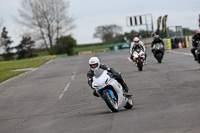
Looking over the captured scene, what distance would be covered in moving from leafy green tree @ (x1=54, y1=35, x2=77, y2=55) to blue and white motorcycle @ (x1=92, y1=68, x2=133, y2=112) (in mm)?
82210

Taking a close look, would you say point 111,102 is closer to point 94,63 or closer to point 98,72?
point 98,72

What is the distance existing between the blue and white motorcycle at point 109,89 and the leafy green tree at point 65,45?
82210mm

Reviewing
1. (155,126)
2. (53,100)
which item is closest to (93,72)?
(155,126)

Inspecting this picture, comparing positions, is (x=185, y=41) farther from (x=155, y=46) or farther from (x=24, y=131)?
(x=24, y=131)

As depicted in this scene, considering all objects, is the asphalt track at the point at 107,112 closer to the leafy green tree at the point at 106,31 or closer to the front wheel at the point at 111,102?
the front wheel at the point at 111,102

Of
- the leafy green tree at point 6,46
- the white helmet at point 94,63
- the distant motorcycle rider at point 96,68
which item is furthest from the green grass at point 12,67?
the leafy green tree at point 6,46

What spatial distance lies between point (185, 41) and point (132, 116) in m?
39.1

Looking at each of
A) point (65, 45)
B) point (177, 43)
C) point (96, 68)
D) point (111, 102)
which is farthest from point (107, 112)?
point (65, 45)

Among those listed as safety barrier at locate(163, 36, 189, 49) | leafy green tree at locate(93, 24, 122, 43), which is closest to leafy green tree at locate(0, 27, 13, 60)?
leafy green tree at locate(93, 24, 122, 43)

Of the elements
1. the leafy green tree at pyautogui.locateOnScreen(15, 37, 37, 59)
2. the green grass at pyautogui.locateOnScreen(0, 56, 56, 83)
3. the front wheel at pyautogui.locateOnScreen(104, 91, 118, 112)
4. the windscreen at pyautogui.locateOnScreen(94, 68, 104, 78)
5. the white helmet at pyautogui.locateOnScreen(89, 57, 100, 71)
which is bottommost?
the leafy green tree at pyautogui.locateOnScreen(15, 37, 37, 59)

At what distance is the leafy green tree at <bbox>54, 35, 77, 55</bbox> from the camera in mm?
92375

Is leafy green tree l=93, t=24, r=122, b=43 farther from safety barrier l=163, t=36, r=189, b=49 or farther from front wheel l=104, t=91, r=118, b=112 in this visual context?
front wheel l=104, t=91, r=118, b=112

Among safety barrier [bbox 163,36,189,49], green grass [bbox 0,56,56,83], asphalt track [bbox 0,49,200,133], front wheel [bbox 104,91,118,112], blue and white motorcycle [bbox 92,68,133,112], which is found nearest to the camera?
asphalt track [bbox 0,49,200,133]

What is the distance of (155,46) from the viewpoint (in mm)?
26297
